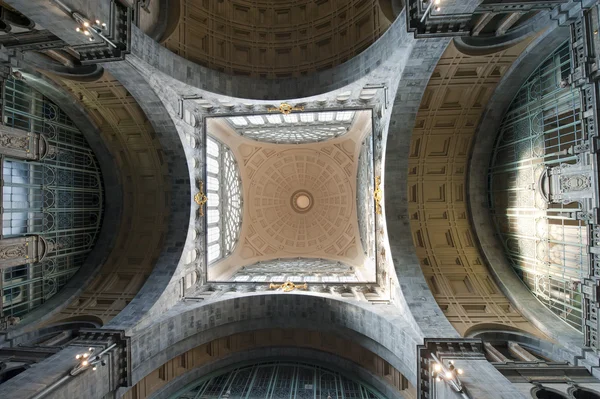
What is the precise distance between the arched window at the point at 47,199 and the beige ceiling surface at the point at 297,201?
13.4 m

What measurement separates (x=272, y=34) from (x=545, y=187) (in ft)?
67.1

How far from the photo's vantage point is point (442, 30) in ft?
47.0

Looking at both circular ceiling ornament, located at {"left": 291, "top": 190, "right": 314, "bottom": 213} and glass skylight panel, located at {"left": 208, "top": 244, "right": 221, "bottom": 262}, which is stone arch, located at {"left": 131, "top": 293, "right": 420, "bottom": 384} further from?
circular ceiling ornament, located at {"left": 291, "top": 190, "right": 314, "bottom": 213}

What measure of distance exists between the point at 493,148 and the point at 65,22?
25.0 metres

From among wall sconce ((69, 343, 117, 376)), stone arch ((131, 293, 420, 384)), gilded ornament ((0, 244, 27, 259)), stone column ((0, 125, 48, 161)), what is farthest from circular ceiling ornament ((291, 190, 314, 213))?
gilded ornament ((0, 244, 27, 259))

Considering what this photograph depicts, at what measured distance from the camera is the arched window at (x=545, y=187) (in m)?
15.6

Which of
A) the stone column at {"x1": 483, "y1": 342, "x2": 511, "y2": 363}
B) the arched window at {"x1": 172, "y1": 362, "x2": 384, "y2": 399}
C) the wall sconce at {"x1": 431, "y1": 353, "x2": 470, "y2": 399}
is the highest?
the wall sconce at {"x1": 431, "y1": 353, "x2": 470, "y2": 399}

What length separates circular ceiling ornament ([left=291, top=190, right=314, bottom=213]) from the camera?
3888cm

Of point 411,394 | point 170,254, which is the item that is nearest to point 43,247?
point 170,254

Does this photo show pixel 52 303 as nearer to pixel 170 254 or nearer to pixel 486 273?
pixel 170 254

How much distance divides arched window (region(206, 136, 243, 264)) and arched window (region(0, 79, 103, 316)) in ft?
28.3

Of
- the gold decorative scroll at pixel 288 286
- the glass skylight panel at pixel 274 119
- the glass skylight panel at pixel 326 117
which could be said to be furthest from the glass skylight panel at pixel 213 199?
the glass skylight panel at pixel 326 117

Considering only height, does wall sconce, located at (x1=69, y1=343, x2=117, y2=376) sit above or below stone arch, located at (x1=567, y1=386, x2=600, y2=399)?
above

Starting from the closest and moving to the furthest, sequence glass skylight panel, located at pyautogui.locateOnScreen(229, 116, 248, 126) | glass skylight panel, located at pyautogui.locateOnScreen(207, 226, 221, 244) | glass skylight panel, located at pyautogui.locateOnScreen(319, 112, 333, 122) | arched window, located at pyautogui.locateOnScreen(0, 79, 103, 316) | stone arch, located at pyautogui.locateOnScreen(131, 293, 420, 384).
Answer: stone arch, located at pyautogui.locateOnScreen(131, 293, 420, 384) → arched window, located at pyautogui.locateOnScreen(0, 79, 103, 316) → glass skylight panel, located at pyautogui.locateOnScreen(319, 112, 333, 122) → glass skylight panel, located at pyautogui.locateOnScreen(207, 226, 221, 244) → glass skylight panel, located at pyautogui.locateOnScreen(229, 116, 248, 126)
